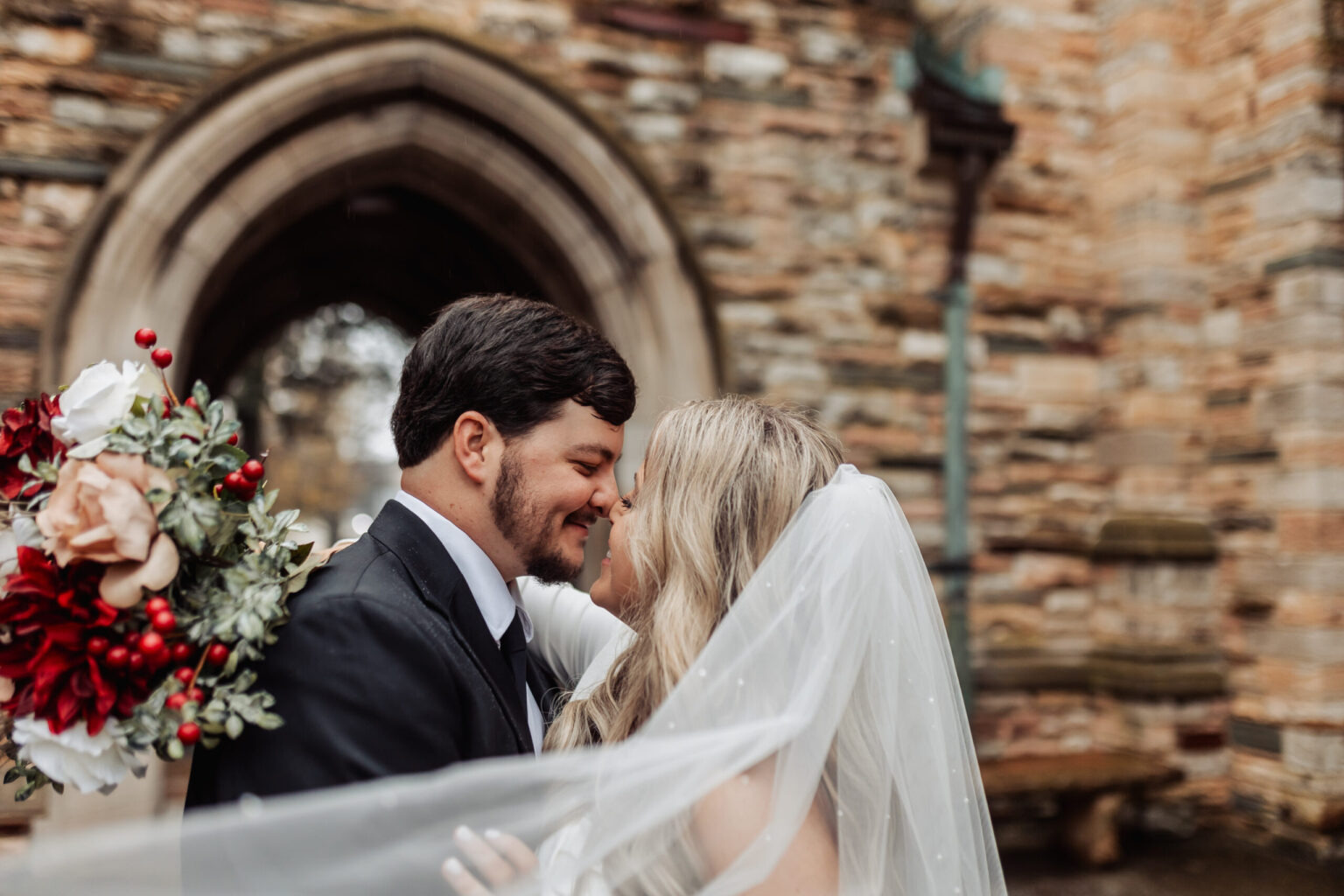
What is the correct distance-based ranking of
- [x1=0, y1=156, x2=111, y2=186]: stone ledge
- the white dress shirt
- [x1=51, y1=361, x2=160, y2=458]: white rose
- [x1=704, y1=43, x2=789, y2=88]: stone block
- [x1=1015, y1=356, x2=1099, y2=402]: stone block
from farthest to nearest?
[x1=1015, y1=356, x2=1099, y2=402]: stone block < [x1=704, y1=43, x2=789, y2=88]: stone block < [x1=0, y1=156, x2=111, y2=186]: stone ledge < the white dress shirt < [x1=51, y1=361, x2=160, y2=458]: white rose

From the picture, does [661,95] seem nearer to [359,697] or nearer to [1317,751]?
[359,697]

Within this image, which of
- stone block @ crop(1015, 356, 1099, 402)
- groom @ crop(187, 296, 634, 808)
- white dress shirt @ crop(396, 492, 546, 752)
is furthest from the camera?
stone block @ crop(1015, 356, 1099, 402)

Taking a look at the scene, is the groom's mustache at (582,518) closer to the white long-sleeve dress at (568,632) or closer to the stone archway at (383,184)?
the white long-sleeve dress at (568,632)

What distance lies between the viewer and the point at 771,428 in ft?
6.31

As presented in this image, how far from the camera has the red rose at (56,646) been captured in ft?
4.59

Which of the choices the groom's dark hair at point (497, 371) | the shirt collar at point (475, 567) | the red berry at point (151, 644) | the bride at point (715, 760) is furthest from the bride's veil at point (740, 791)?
the groom's dark hair at point (497, 371)

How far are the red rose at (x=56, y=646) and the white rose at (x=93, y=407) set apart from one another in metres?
0.18

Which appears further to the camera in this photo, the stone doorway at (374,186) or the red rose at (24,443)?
the stone doorway at (374,186)

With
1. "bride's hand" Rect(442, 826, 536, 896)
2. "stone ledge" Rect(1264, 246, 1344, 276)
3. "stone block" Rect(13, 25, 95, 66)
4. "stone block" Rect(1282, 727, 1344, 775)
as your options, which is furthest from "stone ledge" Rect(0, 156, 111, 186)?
"stone block" Rect(1282, 727, 1344, 775)

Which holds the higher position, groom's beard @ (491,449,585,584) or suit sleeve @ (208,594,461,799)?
groom's beard @ (491,449,585,584)

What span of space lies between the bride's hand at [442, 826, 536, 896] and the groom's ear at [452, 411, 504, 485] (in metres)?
0.75

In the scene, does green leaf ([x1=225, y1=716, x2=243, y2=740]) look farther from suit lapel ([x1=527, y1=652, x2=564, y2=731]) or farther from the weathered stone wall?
the weathered stone wall

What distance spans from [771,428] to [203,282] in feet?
10.8

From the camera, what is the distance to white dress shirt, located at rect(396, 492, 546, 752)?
1.95 meters
